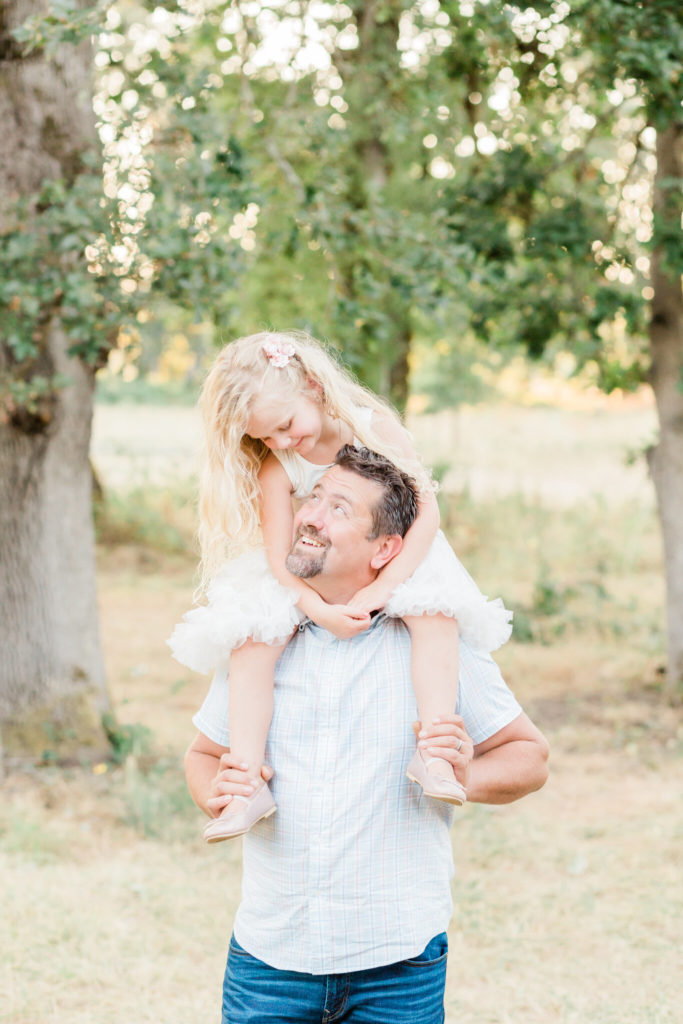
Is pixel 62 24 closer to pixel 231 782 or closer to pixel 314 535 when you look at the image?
pixel 314 535

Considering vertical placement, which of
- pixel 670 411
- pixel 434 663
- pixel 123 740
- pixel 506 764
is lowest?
pixel 123 740

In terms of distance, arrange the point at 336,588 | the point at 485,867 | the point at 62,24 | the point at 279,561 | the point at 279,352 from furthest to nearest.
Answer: the point at 485,867, the point at 62,24, the point at 279,352, the point at 279,561, the point at 336,588

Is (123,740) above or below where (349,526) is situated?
below

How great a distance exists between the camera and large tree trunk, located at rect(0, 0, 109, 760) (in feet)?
17.8

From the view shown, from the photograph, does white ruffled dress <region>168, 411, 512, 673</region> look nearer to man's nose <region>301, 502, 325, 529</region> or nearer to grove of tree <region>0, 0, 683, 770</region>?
man's nose <region>301, 502, 325, 529</region>

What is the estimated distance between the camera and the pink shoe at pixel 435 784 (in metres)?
1.77

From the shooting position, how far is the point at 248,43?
222 inches

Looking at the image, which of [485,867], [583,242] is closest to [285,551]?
[485,867]

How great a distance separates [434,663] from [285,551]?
49cm

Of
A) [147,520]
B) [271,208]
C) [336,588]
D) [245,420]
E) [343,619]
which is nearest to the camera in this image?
[343,619]

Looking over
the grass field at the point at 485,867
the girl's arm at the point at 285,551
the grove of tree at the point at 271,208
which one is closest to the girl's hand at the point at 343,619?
the girl's arm at the point at 285,551

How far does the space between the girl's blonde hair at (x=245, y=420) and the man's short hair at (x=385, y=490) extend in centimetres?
4

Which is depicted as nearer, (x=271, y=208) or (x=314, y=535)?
(x=314, y=535)

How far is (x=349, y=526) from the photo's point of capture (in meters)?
2.01
